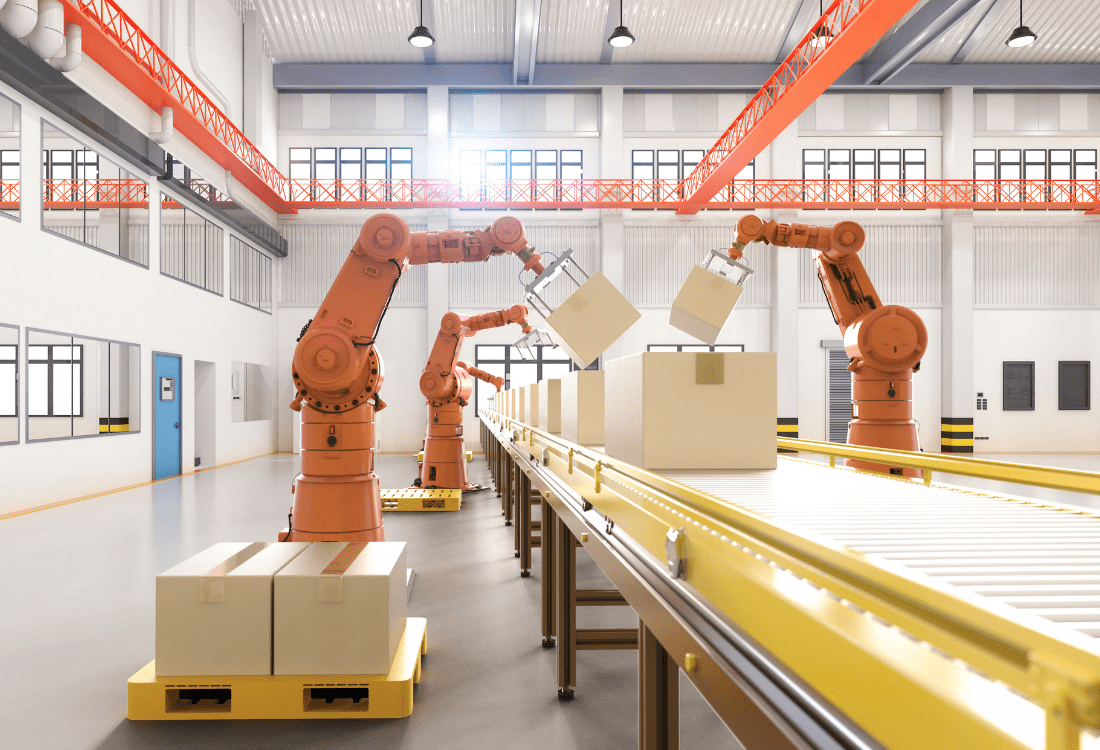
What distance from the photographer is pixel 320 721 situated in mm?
2762

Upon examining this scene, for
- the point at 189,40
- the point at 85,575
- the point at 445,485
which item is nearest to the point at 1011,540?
the point at 85,575

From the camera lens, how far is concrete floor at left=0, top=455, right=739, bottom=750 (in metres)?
2.64

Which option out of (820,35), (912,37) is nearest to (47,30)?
(820,35)

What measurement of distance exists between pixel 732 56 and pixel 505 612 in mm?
16059

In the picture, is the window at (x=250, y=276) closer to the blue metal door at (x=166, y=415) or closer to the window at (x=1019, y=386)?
the blue metal door at (x=166, y=415)

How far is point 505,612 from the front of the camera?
4.21 meters

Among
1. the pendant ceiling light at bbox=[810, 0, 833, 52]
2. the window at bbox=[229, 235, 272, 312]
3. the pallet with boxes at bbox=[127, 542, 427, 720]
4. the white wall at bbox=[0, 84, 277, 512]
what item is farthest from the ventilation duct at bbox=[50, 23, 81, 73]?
the pendant ceiling light at bbox=[810, 0, 833, 52]

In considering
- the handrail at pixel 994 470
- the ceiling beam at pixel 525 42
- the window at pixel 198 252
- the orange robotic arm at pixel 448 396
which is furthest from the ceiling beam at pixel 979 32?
the window at pixel 198 252

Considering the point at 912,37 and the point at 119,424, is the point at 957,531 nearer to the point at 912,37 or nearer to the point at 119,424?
the point at 119,424

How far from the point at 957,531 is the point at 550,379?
11.5 feet

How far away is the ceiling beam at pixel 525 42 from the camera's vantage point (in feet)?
42.8

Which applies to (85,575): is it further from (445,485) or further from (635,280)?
(635,280)

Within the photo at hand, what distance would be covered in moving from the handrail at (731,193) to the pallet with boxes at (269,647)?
43.2ft

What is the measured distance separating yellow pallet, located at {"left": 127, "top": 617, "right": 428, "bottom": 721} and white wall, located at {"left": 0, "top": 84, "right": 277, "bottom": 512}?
20.7ft
